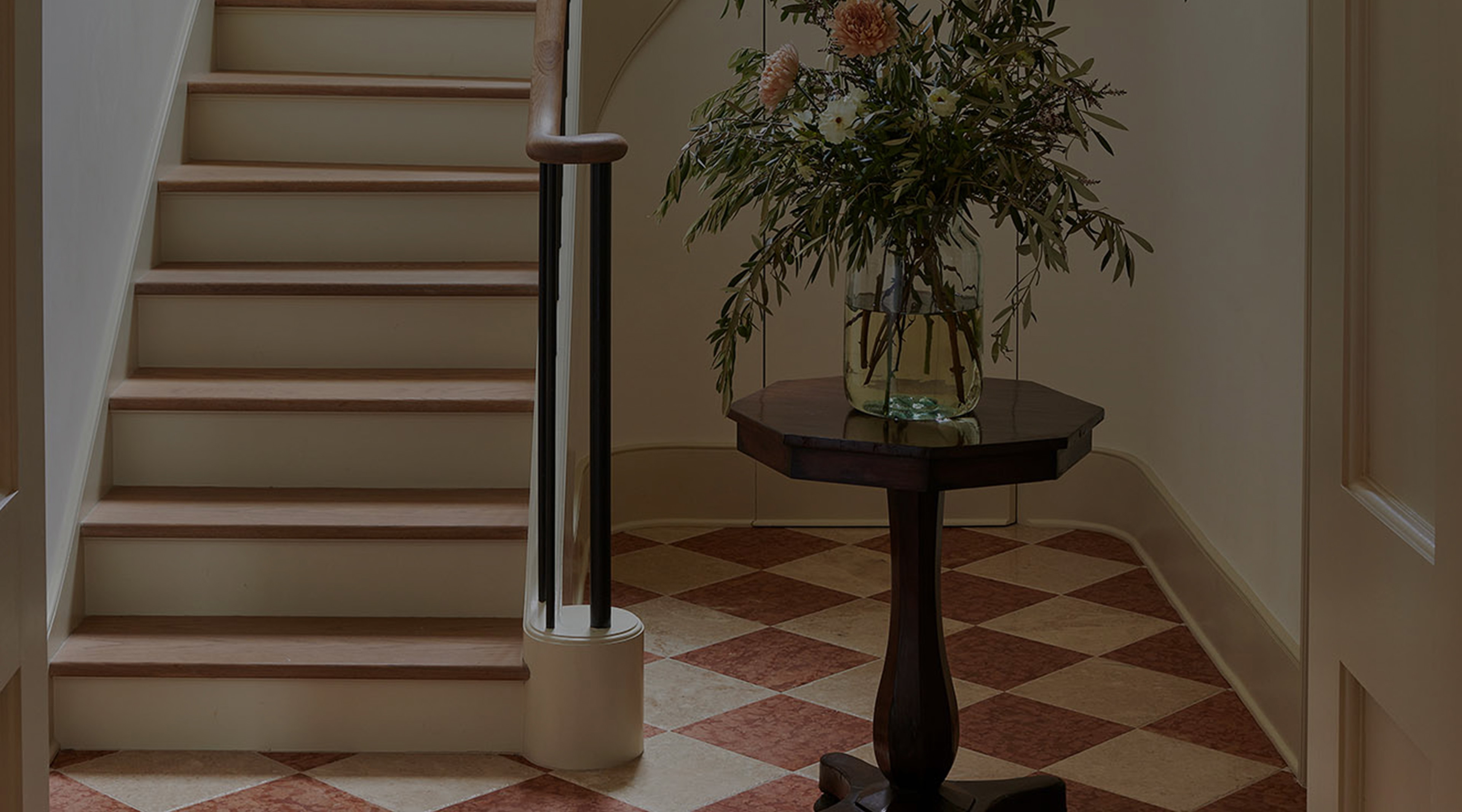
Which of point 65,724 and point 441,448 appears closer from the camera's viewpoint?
point 65,724

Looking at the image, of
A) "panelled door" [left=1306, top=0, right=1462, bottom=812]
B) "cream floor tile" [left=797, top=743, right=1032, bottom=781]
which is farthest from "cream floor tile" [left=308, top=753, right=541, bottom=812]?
"panelled door" [left=1306, top=0, right=1462, bottom=812]

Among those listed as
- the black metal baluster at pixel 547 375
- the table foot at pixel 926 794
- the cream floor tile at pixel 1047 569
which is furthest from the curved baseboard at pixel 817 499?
the table foot at pixel 926 794

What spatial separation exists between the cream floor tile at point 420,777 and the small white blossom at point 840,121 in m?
1.44

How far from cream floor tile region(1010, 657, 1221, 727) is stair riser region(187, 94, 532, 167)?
2.00 meters

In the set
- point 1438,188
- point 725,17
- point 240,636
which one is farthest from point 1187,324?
point 1438,188

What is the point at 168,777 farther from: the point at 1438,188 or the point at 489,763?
the point at 1438,188

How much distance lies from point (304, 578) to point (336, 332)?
2.39ft

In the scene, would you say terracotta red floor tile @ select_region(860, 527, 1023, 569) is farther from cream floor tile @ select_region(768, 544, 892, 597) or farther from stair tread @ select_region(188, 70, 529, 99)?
Answer: stair tread @ select_region(188, 70, 529, 99)

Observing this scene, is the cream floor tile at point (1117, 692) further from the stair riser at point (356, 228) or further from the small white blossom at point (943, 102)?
the stair riser at point (356, 228)

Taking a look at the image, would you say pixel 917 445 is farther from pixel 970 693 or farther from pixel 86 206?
pixel 86 206

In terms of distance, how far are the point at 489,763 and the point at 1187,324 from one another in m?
2.23

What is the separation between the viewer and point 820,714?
131 inches

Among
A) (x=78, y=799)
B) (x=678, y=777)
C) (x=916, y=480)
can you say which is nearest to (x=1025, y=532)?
(x=678, y=777)

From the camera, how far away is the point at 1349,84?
1304 millimetres
